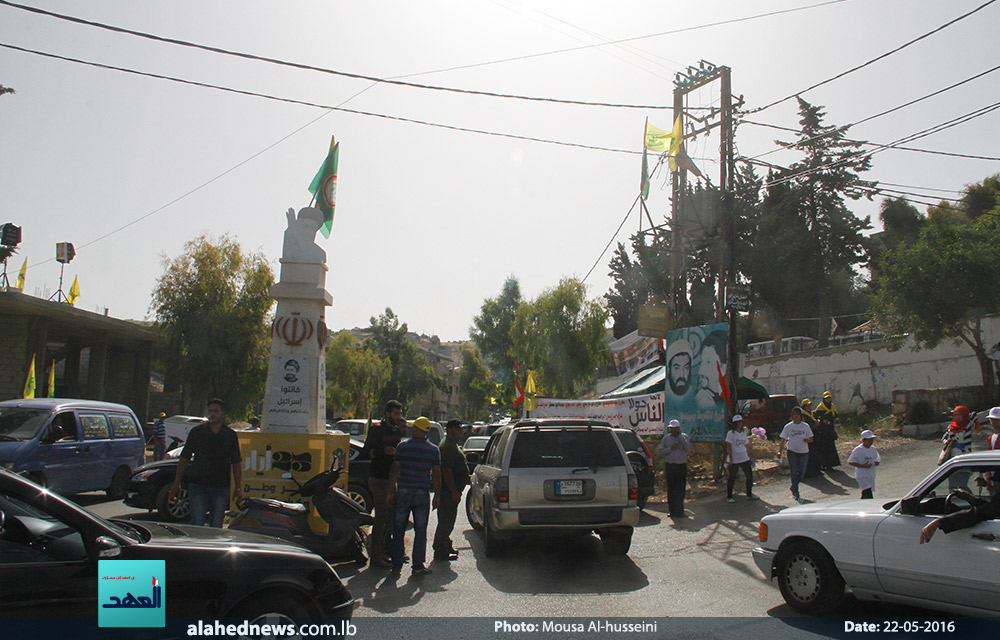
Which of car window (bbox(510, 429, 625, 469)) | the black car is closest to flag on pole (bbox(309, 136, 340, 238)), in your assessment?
the black car

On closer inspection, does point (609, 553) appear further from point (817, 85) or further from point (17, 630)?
point (817, 85)

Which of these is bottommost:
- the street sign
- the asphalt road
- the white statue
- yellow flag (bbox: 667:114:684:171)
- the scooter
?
the asphalt road

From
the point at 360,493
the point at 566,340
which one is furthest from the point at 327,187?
the point at 566,340

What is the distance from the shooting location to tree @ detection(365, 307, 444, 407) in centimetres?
7031

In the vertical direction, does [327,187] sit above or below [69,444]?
above

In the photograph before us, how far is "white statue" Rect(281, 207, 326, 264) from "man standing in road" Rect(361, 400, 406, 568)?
364cm

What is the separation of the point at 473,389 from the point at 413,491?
2603 inches

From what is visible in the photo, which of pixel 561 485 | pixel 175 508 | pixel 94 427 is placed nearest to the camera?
pixel 561 485

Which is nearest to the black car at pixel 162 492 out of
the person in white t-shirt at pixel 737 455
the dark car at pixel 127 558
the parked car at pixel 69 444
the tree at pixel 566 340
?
the parked car at pixel 69 444

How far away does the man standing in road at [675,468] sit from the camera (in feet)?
40.0

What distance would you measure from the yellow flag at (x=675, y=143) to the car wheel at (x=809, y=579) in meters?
13.2

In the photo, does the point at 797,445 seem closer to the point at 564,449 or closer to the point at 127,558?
the point at 564,449

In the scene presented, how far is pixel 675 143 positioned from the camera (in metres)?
17.7

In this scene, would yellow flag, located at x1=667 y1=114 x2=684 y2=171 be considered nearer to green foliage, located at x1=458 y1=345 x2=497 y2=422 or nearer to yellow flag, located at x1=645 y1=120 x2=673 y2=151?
yellow flag, located at x1=645 y1=120 x2=673 y2=151
